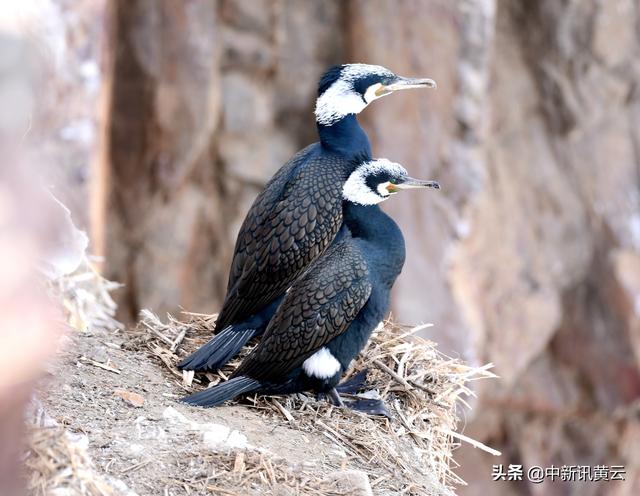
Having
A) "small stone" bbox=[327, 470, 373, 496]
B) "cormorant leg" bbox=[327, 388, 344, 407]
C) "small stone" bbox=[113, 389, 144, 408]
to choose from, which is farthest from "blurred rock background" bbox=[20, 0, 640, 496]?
"small stone" bbox=[327, 470, 373, 496]

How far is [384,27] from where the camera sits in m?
6.45

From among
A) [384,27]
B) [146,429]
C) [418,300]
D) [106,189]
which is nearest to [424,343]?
[146,429]

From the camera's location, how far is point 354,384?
3.43m

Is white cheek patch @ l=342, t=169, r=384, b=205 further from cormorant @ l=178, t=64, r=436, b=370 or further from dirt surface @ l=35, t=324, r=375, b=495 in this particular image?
dirt surface @ l=35, t=324, r=375, b=495

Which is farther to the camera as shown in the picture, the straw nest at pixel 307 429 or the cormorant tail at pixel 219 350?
the cormorant tail at pixel 219 350

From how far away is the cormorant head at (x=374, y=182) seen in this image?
10.6ft

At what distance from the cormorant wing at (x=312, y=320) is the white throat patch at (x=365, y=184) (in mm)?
231

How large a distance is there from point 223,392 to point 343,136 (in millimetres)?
1026

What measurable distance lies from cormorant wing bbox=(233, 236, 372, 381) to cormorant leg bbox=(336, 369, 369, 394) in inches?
11.3

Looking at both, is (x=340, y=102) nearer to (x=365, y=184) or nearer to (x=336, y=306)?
(x=365, y=184)

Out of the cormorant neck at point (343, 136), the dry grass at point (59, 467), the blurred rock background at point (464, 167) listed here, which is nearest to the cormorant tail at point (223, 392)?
the dry grass at point (59, 467)

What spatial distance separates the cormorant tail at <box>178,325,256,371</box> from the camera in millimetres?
3299

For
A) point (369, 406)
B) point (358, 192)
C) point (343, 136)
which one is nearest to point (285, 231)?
point (358, 192)

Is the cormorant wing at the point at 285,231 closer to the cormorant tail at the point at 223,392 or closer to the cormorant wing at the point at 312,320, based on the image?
the cormorant wing at the point at 312,320
